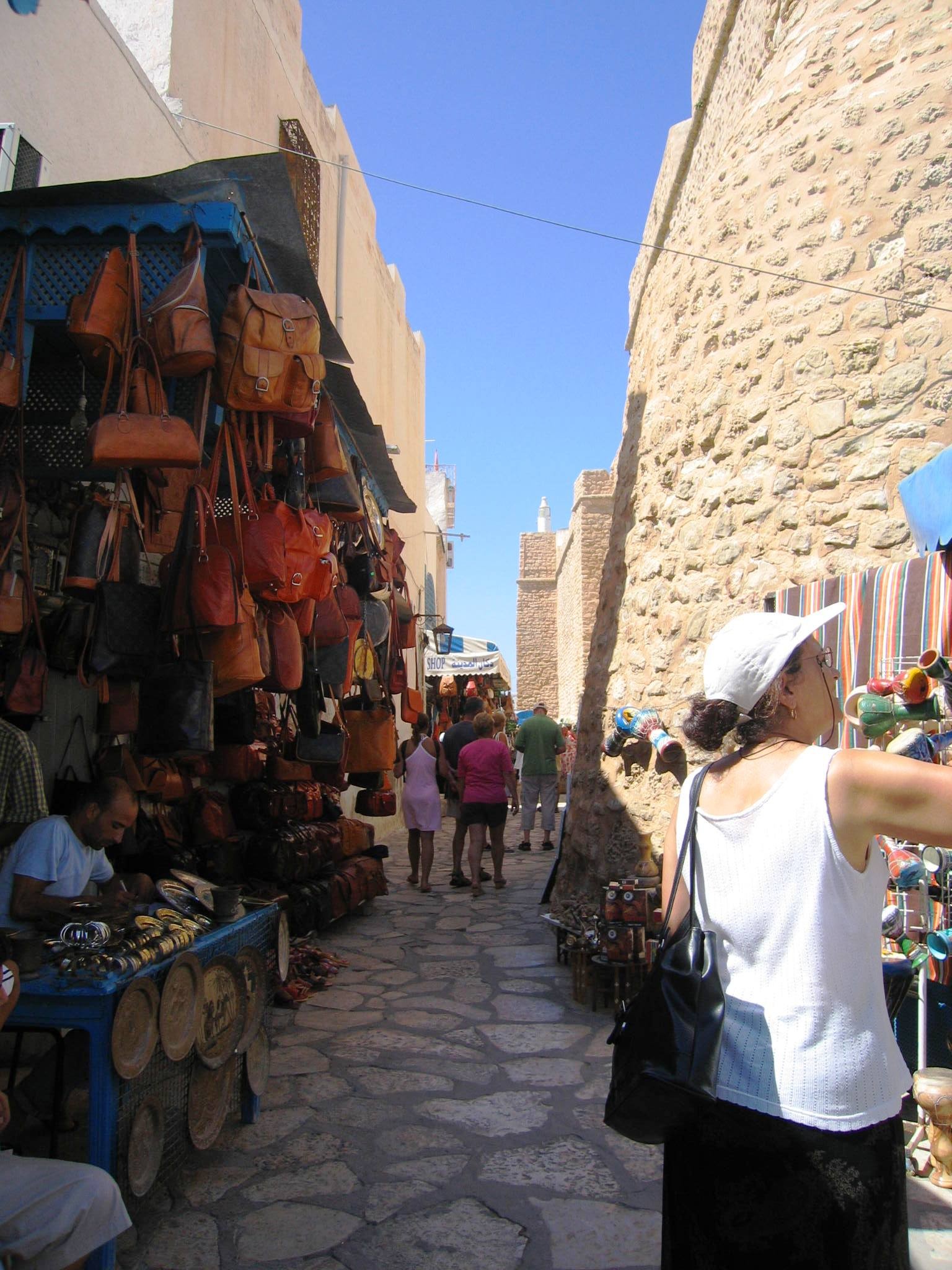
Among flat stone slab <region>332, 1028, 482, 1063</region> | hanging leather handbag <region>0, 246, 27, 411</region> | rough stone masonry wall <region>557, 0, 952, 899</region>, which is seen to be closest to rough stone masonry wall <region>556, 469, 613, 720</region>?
rough stone masonry wall <region>557, 0, 952, 899</region>

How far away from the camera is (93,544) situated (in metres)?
3.40

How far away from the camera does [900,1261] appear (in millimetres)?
1589

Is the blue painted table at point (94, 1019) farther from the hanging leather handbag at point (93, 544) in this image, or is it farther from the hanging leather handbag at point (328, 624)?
the hanging leather handbag at point (328, 624)

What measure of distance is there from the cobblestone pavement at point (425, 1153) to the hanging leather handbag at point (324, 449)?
2.69 metres

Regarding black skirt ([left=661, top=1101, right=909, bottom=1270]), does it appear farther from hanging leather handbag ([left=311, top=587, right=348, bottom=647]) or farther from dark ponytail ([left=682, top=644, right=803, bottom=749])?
hanging leather handbag ([left=311, top=587, right=348, bottom=647])

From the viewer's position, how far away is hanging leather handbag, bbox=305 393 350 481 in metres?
4.16

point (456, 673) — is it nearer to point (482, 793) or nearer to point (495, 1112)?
point (482, 793)

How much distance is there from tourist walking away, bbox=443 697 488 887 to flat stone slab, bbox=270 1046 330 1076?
4.47 m

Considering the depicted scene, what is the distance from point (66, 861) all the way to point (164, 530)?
1493 millimetres

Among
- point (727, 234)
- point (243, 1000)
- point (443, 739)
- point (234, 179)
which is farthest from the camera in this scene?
point (443, 739)

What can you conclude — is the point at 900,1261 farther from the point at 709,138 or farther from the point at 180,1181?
the point at 709,138

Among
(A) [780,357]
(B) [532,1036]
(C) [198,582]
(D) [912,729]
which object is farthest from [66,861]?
(A) [780,357]

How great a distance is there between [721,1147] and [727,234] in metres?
6.41

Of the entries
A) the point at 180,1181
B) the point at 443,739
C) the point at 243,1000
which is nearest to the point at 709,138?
the point at 443,739
